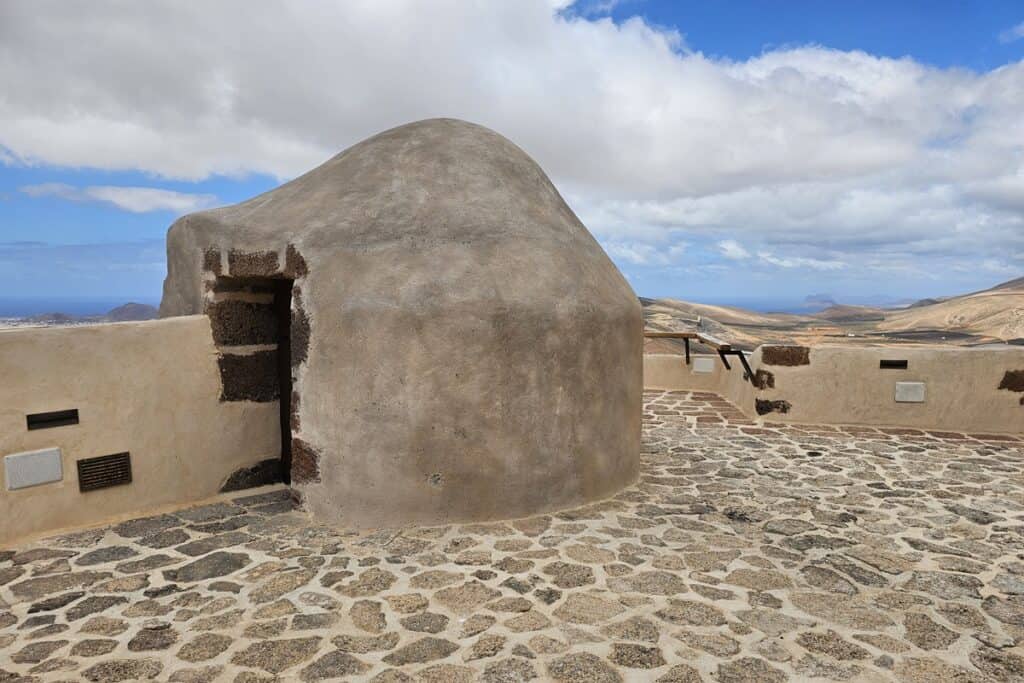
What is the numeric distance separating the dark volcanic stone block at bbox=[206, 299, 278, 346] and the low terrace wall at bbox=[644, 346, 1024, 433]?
6.52 metres

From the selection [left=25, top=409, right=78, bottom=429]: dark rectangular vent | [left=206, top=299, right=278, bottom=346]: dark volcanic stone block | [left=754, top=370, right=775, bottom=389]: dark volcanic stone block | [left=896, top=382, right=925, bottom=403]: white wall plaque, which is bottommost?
[left=896, top=382, right=925, bottom=403]: white wall plaque

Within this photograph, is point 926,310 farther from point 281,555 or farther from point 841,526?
point 281,555

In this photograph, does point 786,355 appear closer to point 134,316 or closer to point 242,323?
point 242,323

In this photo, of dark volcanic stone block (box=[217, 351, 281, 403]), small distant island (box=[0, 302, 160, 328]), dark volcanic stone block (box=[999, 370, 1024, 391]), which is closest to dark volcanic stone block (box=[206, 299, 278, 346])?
dark volcanic stone block (box=[217, 351, 281, 403])

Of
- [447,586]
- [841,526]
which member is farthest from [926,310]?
[447,586]

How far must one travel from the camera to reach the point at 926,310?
1241 inches

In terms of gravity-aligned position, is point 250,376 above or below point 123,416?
above

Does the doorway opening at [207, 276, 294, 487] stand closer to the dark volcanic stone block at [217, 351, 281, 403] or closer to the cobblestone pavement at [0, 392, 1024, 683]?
the dark volcanic stone block at [217, 351, 281, 403]

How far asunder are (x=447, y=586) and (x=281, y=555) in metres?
1.23

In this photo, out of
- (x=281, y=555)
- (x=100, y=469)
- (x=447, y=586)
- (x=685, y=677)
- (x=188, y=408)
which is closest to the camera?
(x=685, y=677)

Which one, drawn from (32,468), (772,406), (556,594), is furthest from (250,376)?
(772,406)

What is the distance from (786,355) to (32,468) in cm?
834

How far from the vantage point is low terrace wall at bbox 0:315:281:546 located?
4.34m

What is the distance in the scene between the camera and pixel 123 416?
15.6 ft
